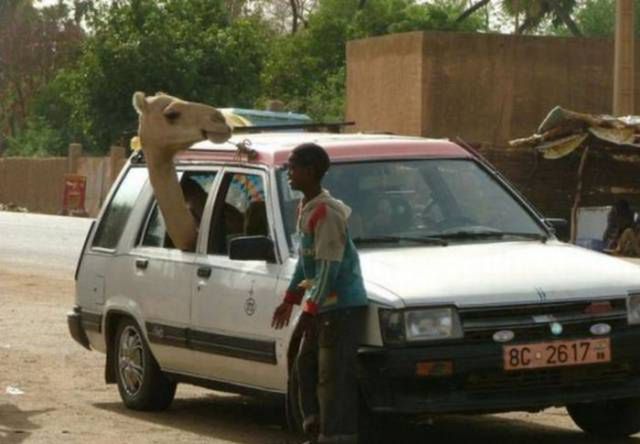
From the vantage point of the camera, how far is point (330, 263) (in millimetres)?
8031

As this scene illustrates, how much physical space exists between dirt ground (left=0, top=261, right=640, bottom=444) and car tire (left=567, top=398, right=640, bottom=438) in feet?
0.29

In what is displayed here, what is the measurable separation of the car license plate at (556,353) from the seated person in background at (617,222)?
17731 millimetres

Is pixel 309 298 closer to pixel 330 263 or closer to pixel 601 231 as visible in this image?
pixel 330 263

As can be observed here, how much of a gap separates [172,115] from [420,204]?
1.59 m

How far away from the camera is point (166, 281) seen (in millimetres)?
10062

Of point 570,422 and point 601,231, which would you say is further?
point 601,231

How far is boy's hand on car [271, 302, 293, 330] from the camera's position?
27.5 ft

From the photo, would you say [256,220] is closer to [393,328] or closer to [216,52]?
[393,328]

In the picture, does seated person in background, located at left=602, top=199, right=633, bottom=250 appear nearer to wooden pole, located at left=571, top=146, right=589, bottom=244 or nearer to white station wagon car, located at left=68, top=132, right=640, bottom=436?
wooden pole, located at left=571, top=146, right=589, bottom=244

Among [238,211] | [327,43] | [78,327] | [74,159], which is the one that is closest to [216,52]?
[74,159]

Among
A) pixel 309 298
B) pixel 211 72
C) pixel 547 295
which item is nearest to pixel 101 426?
pixel 309 298

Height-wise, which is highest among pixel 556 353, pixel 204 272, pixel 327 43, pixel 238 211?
pixel 327 43

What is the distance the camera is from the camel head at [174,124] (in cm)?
995

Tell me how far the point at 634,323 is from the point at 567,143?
18943mm
